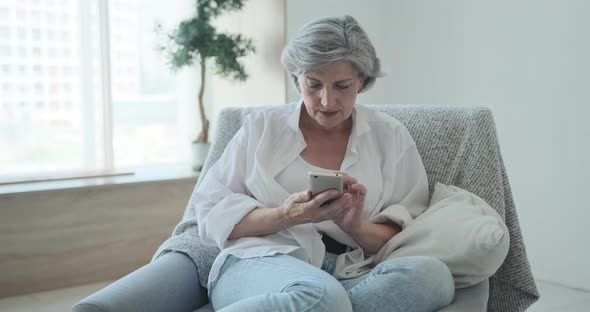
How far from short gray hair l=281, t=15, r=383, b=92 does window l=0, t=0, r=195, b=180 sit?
1909mm

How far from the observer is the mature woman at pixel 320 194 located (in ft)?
5.25

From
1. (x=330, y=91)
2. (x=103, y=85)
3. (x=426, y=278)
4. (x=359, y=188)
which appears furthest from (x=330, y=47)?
(x=103, y=85)

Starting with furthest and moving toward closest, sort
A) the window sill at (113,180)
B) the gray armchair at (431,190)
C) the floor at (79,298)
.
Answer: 1. the window sill at (113,180)
2. the floor at (79,298)
3. the gray armchair at (431,190)

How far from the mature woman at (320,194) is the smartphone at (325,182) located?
0.02 meters

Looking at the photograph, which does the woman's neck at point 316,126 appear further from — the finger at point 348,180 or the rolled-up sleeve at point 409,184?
the finger at point 348,180

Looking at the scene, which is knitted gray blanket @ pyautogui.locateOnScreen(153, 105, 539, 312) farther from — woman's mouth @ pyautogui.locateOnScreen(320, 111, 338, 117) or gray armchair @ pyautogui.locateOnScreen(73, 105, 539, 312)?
woman's mouth @ pyautogui.locateOnScreen(320, 111, 338, 117)

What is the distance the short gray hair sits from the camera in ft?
5.76

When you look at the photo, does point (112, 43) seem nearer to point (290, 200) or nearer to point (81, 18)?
point (81, 18)

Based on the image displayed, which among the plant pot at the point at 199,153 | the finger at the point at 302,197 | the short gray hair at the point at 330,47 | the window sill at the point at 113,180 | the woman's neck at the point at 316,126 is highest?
the short gray hair at the point at 330,47

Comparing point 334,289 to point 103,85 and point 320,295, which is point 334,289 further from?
point 103,85

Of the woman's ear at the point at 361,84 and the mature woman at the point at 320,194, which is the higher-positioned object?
the woman's ear at the point at 361,84

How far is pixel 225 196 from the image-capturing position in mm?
1780

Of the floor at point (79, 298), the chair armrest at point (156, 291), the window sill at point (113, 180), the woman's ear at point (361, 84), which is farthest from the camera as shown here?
the window sill at point (113, 180)

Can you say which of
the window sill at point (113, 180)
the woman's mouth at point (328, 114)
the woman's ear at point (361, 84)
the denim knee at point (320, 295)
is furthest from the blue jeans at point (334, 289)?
the window sill at point (113, 180)
